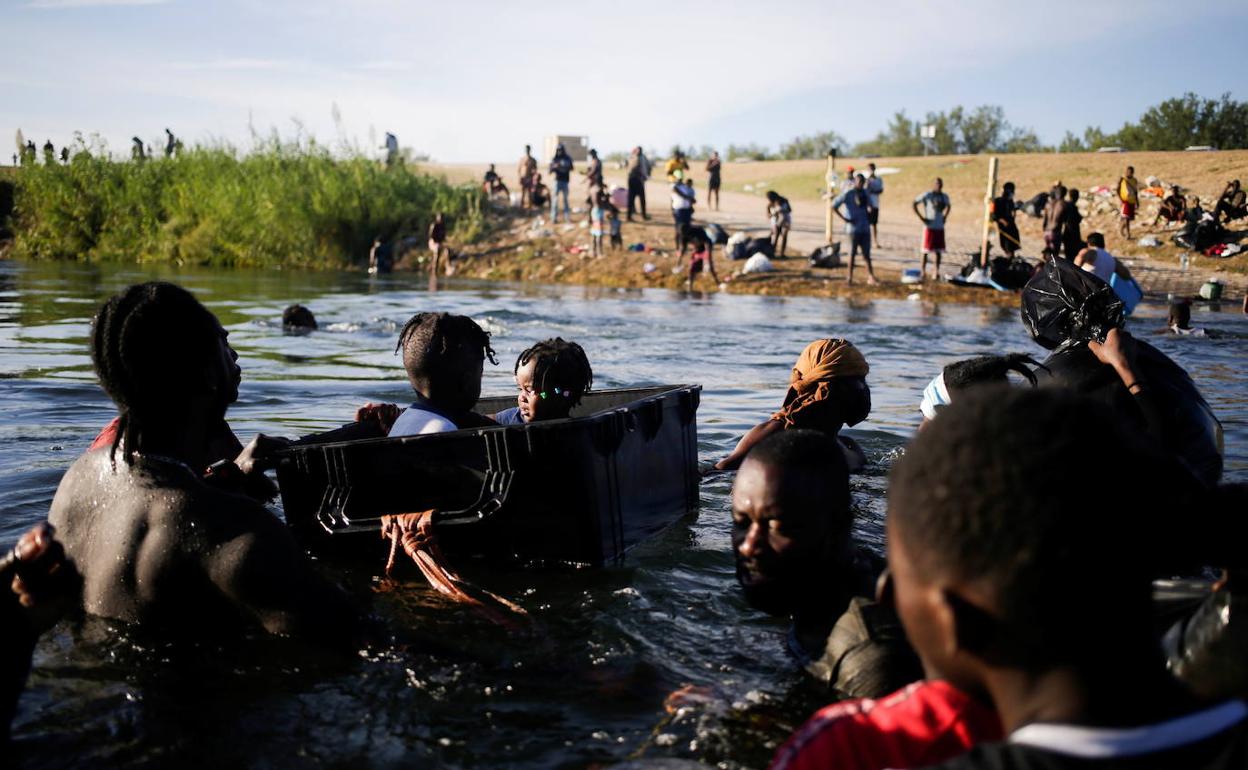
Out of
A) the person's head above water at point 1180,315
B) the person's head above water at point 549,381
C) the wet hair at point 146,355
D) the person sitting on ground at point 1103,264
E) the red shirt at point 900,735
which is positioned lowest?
the person's head above water at point 1180,315

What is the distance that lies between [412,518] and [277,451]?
57 centimetres

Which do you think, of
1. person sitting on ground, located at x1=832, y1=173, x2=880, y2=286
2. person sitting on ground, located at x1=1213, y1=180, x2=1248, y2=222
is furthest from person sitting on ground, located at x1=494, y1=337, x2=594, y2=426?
person sitting on ground, located at x1=1213, y1=180, x2=1248, y2=222

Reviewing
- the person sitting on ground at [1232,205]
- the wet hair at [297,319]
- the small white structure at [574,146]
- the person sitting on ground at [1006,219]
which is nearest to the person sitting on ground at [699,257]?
the person sitting on ground at [1006,219]

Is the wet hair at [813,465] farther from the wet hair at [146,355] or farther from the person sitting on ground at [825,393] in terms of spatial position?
the person sitting on ground at [825,393]

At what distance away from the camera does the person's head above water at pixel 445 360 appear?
474 centimetres

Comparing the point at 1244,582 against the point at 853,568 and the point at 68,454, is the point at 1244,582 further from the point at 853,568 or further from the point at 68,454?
the point at 68,454

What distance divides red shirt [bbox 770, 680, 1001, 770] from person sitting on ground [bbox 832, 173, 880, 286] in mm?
22169

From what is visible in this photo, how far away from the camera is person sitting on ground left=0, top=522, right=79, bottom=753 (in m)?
2.68

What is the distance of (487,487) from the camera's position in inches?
164

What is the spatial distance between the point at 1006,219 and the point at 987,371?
20.6 meters

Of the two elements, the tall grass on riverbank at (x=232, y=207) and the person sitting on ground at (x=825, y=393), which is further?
the tall grass on riverbank at (x=232, y=207)

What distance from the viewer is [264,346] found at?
47.0 ft

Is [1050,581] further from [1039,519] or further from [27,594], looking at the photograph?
[27,594]

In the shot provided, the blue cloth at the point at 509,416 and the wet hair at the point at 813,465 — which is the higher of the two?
the wet hair at the point at 813,465
